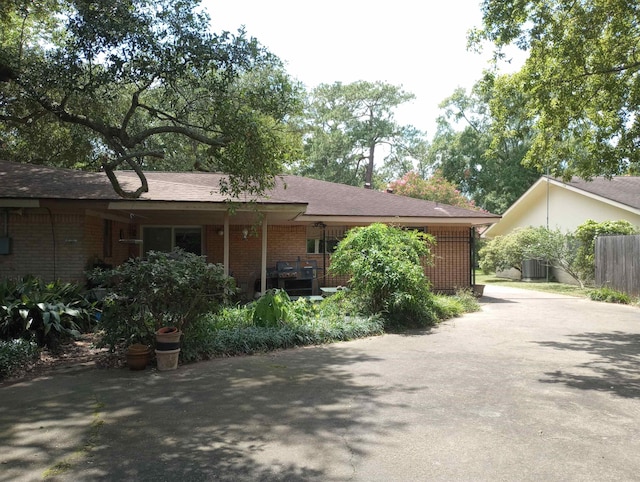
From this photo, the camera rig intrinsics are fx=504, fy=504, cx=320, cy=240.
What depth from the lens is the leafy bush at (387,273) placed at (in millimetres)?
10312

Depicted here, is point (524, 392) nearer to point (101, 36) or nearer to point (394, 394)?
point (394, 394)

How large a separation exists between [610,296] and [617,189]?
36.0ft

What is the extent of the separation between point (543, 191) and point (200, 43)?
2202cm

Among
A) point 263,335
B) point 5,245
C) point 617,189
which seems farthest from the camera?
point 617,189

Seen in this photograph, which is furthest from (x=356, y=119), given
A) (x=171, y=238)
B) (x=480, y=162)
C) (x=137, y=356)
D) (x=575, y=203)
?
(x=137, y=356)

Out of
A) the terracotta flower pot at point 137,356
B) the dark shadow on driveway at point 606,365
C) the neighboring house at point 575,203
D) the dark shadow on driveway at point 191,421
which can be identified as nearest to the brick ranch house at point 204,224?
the terracotta flower pot at point 137,356

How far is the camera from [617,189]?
79.3 feet

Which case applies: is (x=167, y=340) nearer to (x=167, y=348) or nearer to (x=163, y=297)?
(x=167, y=348)

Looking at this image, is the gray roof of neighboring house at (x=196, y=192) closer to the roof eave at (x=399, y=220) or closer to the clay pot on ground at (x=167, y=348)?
the roof eave at (x=399, y=220)

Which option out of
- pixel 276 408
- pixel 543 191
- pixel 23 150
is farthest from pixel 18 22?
pixel 543 191

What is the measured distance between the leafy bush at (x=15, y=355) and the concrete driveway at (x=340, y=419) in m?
0.46

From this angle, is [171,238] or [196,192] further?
[171,238]

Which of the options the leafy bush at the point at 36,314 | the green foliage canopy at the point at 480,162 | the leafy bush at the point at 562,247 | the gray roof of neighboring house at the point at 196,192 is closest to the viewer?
the leafy bush at the point at 36,314

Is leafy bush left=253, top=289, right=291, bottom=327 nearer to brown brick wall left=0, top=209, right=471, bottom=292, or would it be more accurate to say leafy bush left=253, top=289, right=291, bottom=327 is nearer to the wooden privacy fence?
brown brick wall left=0, top=209, right=471, bottom=292
